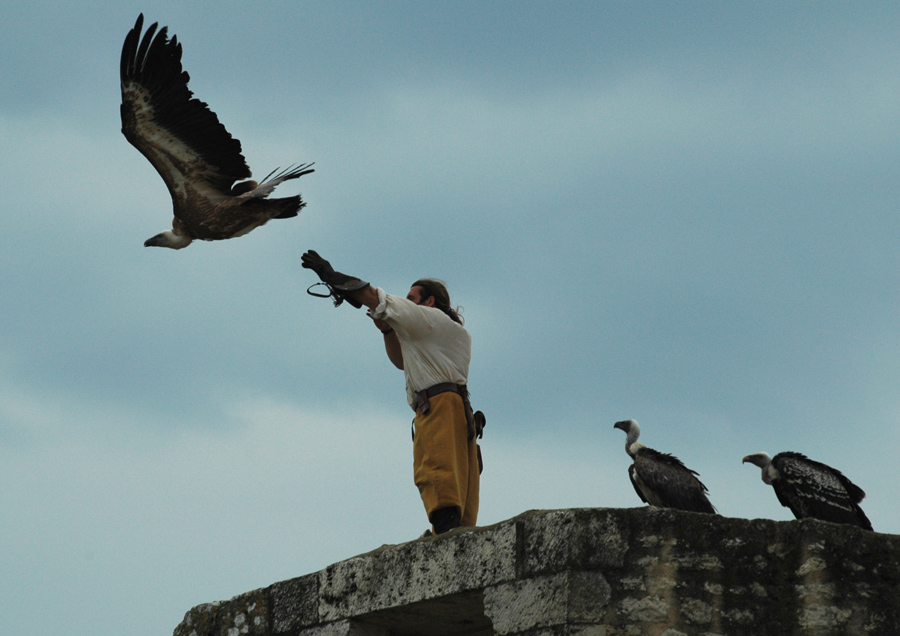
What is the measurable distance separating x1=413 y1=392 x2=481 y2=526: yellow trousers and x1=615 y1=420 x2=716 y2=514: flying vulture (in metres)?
1.59

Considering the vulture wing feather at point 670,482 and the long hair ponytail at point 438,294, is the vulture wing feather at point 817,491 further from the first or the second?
the long hair ponytail at point 438,294

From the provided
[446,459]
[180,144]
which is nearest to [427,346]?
[446,459]

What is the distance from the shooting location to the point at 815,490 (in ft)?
21.0

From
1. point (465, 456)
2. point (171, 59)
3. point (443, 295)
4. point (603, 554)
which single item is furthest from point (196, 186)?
point (603, 554)

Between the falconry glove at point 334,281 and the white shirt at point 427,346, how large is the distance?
141 millimetres

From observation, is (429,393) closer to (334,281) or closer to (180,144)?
(334,281)

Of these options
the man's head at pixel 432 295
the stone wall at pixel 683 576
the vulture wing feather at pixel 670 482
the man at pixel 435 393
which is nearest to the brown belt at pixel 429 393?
the man at pixel 435 393

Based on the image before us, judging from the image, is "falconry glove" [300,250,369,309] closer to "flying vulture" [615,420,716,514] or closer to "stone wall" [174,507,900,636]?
"stone wall" [174,507,900,636]

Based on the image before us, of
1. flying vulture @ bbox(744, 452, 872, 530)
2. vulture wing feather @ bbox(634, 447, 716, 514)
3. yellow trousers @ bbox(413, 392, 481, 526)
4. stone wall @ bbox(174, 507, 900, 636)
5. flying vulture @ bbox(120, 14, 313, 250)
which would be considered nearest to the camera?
stone wall @ bbox(174, 507, 900, 636)

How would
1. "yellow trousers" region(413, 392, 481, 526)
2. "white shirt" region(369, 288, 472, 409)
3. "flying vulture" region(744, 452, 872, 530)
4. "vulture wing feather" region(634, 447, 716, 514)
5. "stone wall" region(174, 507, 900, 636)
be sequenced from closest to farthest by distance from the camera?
"stone wall" region(174, 507, 900, 636), "yellow trousers" region(413, 392, 481, 526), "white shirt" region(369, 288, 472, 409), "flying vulture" region(744, 452, 872, 530), "vulture wing feather" region(634, 447, 716, 514)

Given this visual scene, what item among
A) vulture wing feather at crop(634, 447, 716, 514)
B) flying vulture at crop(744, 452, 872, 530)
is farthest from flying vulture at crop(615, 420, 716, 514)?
flying vulture at crop(744, 452, 872, 530)

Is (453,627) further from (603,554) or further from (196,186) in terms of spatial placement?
(196,186)

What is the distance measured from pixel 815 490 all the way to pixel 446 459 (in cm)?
204

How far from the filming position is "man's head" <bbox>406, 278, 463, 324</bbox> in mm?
6451
